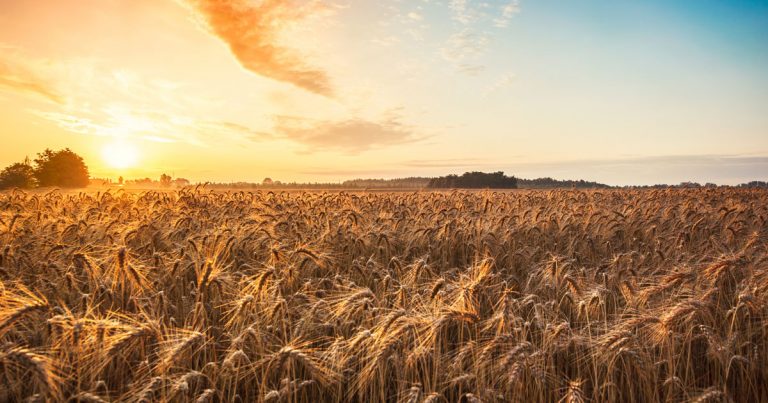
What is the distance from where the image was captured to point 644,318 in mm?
3730

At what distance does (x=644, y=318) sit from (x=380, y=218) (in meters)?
7.71

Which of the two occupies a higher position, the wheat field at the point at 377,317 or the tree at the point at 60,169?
the tree at the point at 60,169

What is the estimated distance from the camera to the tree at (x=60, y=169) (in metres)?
56.5

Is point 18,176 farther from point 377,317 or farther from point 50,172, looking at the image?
point 377,317

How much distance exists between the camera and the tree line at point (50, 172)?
5194 centimetres

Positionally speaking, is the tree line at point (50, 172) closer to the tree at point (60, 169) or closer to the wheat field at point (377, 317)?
the tree at point (60, 169)

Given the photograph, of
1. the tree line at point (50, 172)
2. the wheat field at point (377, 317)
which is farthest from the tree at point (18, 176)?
the wheat field at point (377, 317)

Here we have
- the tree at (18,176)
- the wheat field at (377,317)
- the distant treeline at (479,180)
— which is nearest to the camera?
the wheat field at (377,317)

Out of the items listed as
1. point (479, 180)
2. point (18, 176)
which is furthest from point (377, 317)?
point (479, 180)

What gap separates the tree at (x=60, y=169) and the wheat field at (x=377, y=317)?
194 feet

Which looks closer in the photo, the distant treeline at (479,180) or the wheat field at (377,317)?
the wheat field at (377,317)

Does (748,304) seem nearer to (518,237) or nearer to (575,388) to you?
(575,388)

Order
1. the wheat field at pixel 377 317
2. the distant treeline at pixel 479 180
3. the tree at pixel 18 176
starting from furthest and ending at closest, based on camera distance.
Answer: the distant treeline at pixel 479 180, the tree at pixel 18 176, the wheat field at pixel 377 317

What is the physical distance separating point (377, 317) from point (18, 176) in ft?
217
